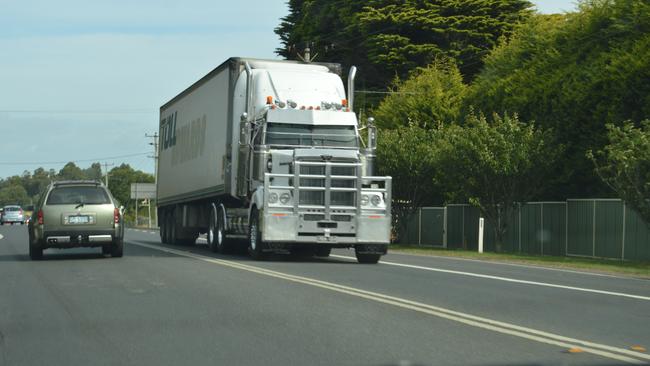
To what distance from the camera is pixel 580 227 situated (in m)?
31.3

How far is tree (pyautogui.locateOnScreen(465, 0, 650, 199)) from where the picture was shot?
1174 inches

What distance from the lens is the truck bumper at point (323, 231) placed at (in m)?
20.6

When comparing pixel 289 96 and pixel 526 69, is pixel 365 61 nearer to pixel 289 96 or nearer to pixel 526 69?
pixel 526 69

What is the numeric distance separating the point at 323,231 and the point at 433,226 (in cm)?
2100

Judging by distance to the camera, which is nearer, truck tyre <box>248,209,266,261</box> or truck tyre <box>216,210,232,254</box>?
truck tyre <box>248,209,266,261</box>

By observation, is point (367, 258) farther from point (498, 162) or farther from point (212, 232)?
point (498, 162)

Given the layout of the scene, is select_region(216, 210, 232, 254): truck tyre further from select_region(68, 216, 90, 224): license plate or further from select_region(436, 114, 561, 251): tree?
select_region(436, 114, 561, 251): tree

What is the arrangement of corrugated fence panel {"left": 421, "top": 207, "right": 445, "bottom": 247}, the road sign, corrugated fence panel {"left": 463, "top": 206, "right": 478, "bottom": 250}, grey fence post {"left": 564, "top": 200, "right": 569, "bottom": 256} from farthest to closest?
the road sign, corrugated fence panel {"left": 421, "top": 207, "right": 445, "bottom": 247}, corrugated fence panel {"left": 463, "top": 206, "right": 478, "bottom": 250}, grey fence post {"left": 564, "top": 200, "right": 569, "bottom": 256}

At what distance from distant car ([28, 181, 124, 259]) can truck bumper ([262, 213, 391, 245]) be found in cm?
347

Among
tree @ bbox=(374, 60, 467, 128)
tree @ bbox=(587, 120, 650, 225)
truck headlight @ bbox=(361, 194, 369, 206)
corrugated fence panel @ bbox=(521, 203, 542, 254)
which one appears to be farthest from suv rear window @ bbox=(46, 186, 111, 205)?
tree @ bbox=(374, 60, 467, 128)

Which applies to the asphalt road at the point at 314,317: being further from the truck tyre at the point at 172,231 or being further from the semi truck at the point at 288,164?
the truck tyre at the point at 172,231

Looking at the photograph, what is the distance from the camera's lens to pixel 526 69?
3697 cm

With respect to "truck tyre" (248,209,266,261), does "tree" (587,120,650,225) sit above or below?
above

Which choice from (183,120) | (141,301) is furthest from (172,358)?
(183,120)
